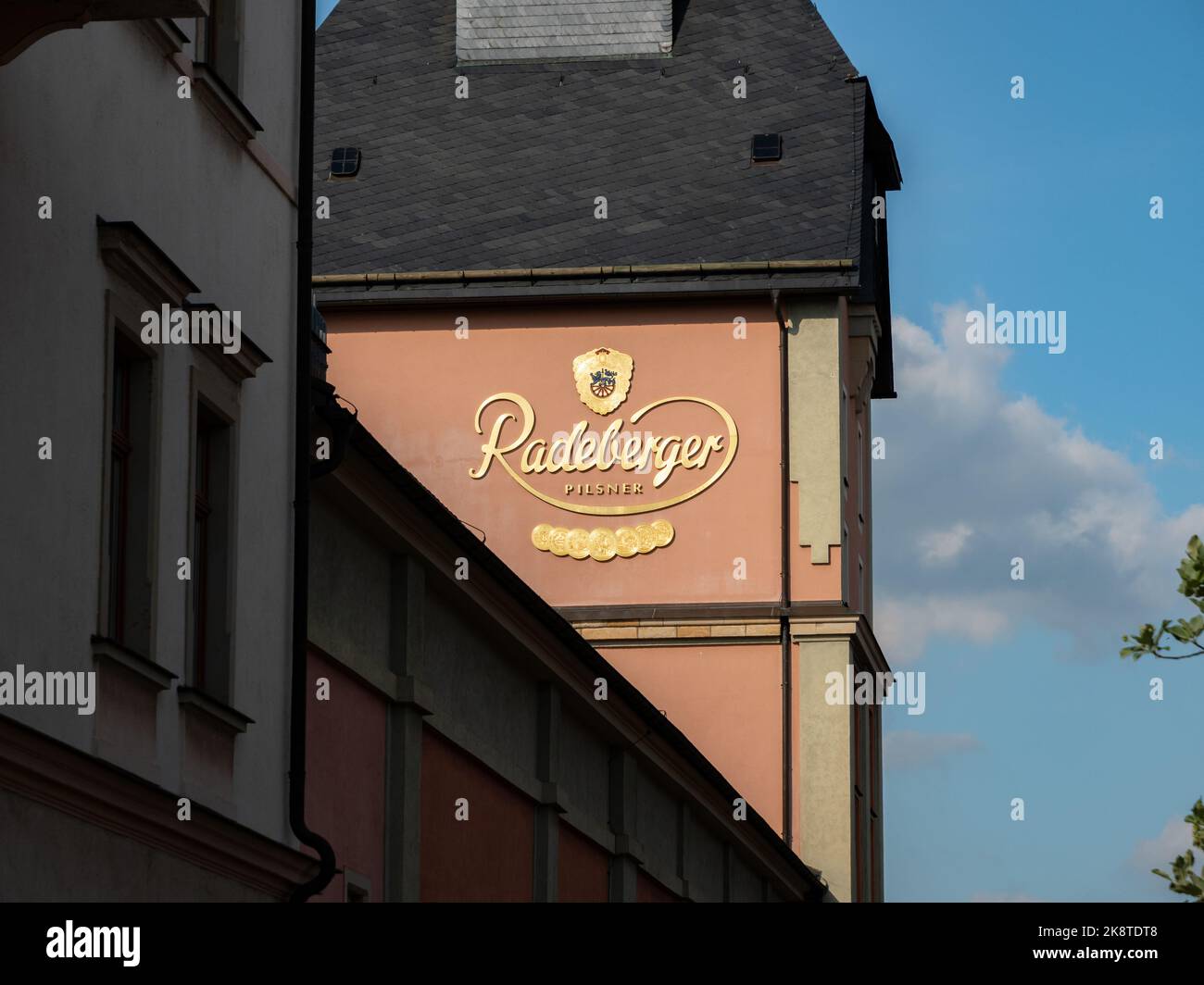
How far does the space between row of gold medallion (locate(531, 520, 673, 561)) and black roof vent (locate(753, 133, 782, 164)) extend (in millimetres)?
5642

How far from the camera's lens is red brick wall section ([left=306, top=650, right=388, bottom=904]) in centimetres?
1667

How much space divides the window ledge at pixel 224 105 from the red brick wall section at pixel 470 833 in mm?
5344

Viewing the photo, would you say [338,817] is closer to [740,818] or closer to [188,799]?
[188,799]

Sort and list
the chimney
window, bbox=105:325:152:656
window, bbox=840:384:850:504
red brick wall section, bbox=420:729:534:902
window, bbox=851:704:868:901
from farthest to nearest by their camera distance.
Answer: the chimney < window, bbox=840:384:850:504 < window, bbox=851:704:868:901 < red brick wall section, bbox=420:729:534:902 < window, bbox=105:325:152:656

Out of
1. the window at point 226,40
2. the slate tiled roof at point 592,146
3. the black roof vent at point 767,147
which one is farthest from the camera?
the black roof vent at point 767,147

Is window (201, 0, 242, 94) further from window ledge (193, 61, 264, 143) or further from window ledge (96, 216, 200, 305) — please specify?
window ledge (96, 216, 200, 305)

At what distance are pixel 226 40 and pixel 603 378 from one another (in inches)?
786

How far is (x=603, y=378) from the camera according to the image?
35.2 metres

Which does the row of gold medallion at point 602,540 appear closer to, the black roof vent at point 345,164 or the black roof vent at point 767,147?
the black roof vent at point 767,147

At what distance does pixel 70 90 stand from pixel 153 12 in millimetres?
1694

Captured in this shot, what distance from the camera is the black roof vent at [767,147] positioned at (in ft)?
120

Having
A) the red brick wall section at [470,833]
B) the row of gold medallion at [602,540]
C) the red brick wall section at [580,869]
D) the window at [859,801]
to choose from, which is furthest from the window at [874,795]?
the red brick wall section at [470,833]

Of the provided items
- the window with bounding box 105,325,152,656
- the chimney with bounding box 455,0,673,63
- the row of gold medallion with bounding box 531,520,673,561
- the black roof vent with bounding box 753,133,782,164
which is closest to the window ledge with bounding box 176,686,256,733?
the window with bounding box 105,325,152,656
